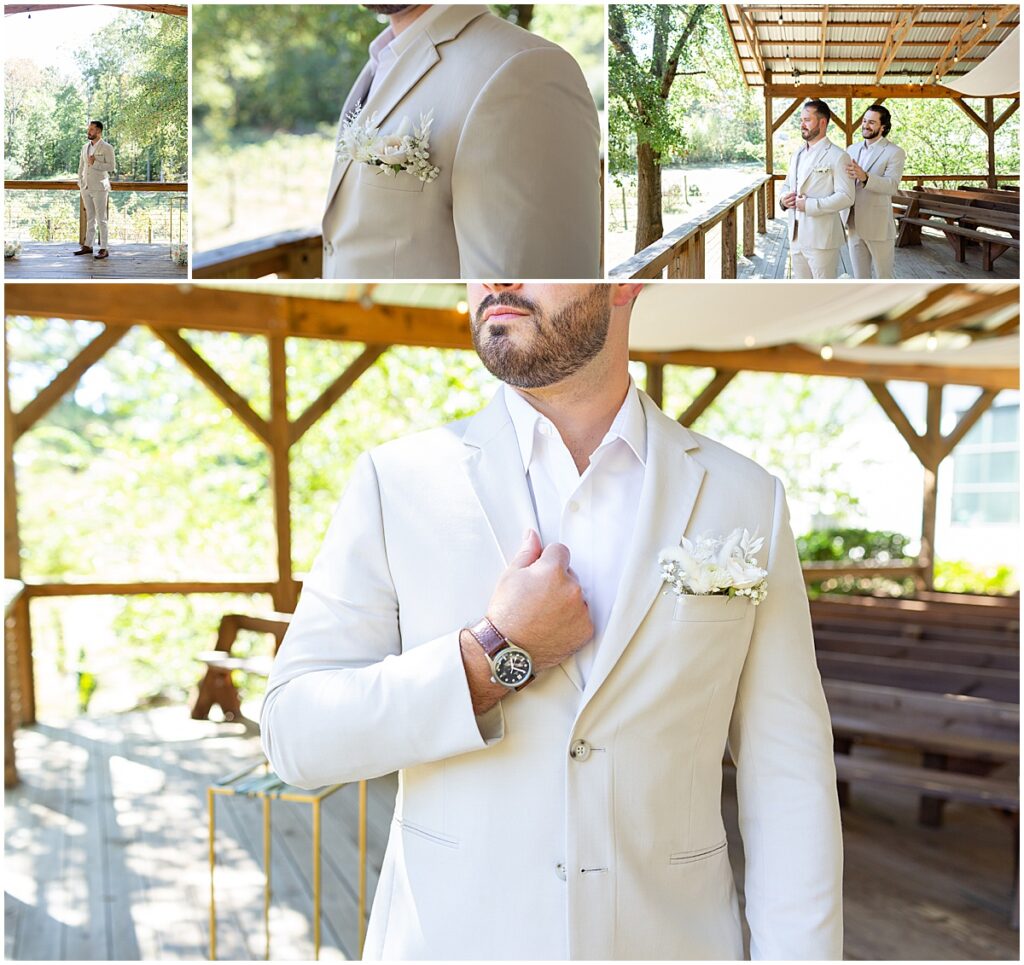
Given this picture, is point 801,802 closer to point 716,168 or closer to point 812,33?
point 716,168

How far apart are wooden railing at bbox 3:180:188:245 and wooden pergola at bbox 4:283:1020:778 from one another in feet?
10.0

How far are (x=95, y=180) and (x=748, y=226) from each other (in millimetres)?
1176

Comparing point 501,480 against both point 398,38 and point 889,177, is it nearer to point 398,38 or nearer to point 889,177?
point 398,38

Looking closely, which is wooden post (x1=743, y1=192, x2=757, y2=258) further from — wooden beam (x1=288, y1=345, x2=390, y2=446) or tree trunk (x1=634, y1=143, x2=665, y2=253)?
wooden beam (x1=288, y1=345, x2=390, y2=446)

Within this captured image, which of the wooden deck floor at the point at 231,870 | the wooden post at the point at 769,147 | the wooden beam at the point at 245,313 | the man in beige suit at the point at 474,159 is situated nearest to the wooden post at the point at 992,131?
the wooden post at the point at 769,147

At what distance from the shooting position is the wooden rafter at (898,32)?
1867mm

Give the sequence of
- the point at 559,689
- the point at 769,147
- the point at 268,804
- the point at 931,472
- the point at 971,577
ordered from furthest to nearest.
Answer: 1. the point at 971,577
2. the point at 931,472
3. the point at 268,804
4. the point at 769,147
5. the point at 559,689

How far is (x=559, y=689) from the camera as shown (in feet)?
4.86

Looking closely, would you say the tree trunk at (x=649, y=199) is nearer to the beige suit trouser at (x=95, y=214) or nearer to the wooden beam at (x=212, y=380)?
the beige suit trouser at (x=95, y=214)

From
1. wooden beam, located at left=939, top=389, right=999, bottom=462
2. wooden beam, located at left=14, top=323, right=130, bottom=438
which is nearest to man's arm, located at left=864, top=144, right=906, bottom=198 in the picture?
A: wooden beam, located at left=14, top=323, right=130, bottom=438

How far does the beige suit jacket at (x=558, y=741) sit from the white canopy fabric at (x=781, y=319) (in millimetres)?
1760

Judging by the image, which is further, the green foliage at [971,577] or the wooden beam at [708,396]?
the green foliage at [971,577]

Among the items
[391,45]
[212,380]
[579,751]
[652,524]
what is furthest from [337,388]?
[579,751]

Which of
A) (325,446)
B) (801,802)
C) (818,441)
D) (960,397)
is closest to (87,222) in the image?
(801,802)
